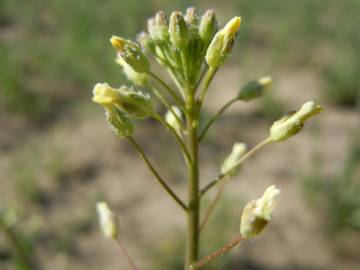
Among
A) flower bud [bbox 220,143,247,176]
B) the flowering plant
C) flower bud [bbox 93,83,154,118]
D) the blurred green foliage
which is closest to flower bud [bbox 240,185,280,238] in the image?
the flowering plant

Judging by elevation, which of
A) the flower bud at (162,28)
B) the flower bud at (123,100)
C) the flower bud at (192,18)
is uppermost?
the flower bud at (162,28)

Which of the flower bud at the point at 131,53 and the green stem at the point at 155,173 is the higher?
the flower bud at the point at 131,53

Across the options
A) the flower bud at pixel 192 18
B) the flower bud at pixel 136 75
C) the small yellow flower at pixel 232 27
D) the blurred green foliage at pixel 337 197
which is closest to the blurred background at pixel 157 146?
the blurred green foliage at pixel 337 197

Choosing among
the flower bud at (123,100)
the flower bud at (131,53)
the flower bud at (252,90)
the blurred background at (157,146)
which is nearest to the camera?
the flower bud at (123,100)

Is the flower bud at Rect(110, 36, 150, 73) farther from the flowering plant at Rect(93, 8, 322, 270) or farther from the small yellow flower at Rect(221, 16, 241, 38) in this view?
the small yellow flower at Rect(221, 16, 241, 38)

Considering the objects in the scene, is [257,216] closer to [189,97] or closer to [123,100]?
[189,97]

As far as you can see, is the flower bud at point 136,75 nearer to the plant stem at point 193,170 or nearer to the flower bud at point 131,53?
the flower bud at point 131,53

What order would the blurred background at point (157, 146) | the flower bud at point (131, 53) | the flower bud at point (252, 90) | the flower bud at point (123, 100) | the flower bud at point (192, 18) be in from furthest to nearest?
the blurred background at point (157, 146), the flower bud at point (252, 90), the flower bud at point (192, 18), the flower bud at point (131, 53), the flower bud at point (123, 100)
